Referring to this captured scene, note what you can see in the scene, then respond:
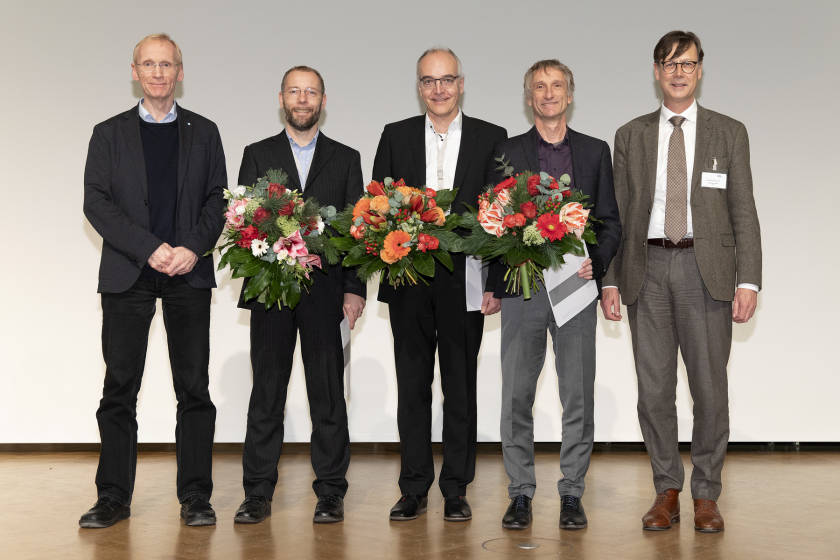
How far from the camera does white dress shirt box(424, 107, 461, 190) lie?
3.69 meters

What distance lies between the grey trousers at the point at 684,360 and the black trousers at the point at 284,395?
1.41 meters

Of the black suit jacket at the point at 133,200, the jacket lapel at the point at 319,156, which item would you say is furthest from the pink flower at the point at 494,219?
the black suit jacket at the point at 133,200

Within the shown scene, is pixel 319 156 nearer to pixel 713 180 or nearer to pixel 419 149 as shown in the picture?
pixel 419 149

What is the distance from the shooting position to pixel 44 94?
545 cm

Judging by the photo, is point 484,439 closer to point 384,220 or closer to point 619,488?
point 619,488

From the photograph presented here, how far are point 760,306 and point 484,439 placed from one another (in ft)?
7.11

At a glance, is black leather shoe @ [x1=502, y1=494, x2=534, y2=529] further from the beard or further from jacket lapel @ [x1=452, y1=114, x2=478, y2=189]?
the beard

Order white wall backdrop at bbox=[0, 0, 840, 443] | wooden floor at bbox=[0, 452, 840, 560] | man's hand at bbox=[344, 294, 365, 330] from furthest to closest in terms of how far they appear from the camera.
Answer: white wall backdrop at bbox=[0, 0, 840, 443] → man's hand at bbox=[344, 294, 365, 330] → wooden floor at bbox=[0, 452, 840, 560]

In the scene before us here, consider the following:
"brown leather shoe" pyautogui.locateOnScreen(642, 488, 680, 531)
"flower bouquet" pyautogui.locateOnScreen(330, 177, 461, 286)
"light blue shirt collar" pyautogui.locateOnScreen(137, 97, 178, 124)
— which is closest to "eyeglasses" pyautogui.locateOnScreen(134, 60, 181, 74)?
"light blue shirt collar" pyautogui.locateOnScreen(137, 97, 178, 124)

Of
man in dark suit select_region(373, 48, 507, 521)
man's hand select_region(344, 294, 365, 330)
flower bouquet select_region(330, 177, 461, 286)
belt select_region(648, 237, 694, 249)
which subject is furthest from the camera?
man's hand select_region(344, 294, 365, 330)

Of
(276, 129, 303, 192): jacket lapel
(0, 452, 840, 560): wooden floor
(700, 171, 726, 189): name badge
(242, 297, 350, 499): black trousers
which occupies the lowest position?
(0, 452, 840, 560): wooden floor

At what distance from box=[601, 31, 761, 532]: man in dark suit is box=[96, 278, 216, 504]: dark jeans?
6.54 ft

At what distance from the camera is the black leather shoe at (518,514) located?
3389 millimetres

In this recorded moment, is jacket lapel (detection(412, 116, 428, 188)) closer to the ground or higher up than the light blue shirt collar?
closer to the ground
